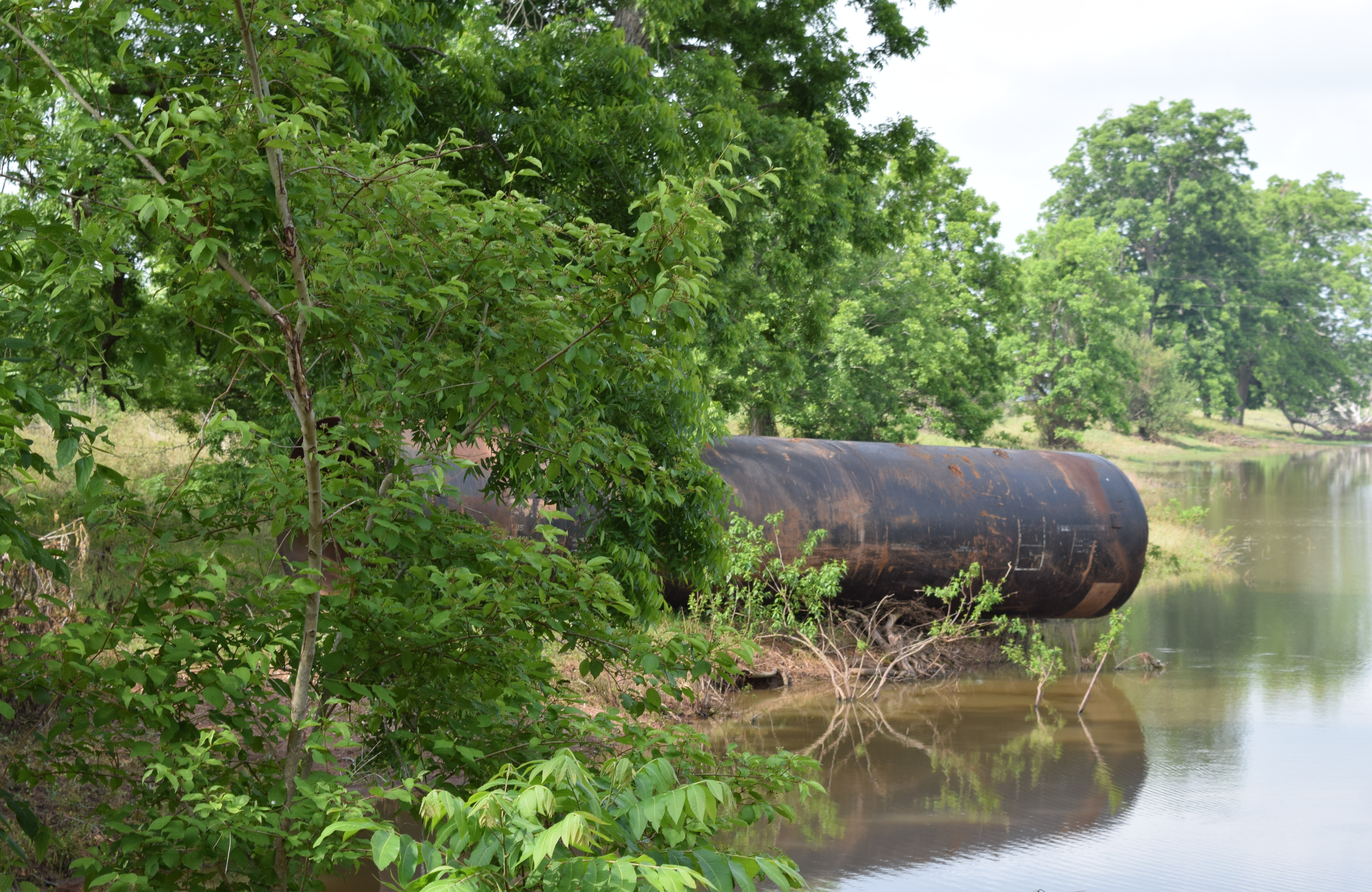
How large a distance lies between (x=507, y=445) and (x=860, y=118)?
35.7 feet

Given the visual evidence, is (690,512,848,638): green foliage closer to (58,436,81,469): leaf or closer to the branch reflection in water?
the branch reflection in water

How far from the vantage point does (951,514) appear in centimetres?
1053

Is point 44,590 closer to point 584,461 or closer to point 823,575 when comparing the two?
point 584,461

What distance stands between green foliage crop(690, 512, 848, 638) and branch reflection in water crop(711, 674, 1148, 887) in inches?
26.9

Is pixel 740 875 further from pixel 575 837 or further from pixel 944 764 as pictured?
pixel 944 764

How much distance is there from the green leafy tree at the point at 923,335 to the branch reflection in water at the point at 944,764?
12183 mm

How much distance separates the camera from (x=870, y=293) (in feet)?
75.8

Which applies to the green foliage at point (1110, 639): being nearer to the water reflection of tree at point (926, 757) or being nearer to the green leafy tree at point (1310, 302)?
the water reflection of tree at point (926, 757)

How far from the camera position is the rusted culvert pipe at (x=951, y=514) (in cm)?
1003

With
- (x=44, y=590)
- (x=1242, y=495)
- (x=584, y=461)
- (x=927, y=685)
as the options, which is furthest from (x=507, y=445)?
(x=1242, y=495)

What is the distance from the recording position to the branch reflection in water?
5816 mm

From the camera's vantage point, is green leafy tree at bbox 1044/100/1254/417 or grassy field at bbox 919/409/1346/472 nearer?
grassy field at bbox 919/409/1346/472

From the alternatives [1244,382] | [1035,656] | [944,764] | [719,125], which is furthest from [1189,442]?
[944,764]

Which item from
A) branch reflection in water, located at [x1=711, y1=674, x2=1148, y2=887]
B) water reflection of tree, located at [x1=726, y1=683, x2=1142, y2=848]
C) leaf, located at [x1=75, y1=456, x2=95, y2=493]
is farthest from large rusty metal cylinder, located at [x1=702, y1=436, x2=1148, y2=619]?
leaf, located at [x1=75, y1=456, x2=95, y2=493]
